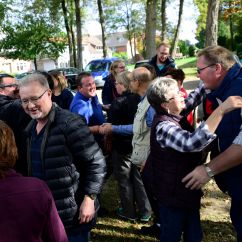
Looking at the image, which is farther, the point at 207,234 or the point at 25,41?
the point at 25,41

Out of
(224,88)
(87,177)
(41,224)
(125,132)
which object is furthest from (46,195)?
(125,132)

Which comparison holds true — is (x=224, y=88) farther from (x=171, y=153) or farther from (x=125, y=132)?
(x=125, y=132)

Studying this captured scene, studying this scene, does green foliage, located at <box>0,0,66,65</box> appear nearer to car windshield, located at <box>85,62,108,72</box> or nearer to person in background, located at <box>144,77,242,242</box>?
car windshield, located at <box>85,62,108,72</box>

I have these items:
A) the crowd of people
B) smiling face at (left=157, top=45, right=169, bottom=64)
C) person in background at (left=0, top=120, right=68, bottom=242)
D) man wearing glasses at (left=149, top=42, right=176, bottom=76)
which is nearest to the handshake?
the crowd of people

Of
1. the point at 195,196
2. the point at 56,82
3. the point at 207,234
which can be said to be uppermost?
the point at 56,82

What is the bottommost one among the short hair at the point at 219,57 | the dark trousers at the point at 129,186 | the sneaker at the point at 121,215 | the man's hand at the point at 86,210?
the sneaker at the point at 121,215

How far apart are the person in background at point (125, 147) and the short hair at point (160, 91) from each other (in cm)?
114

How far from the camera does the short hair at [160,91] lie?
2.65 m

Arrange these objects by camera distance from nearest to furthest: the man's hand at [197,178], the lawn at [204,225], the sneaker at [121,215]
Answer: the man's hand at [197,178]
the lawn at [204,225]
the sneaker at [121,215]

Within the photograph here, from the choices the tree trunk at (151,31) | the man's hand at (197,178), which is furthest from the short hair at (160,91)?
the tree trunk at (151,31)

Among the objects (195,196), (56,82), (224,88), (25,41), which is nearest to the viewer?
(224,88)

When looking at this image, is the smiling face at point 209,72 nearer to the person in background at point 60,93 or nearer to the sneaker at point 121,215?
the sneaker at point 121,215

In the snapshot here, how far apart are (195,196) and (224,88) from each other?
0.88 metres

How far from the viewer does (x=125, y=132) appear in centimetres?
385
